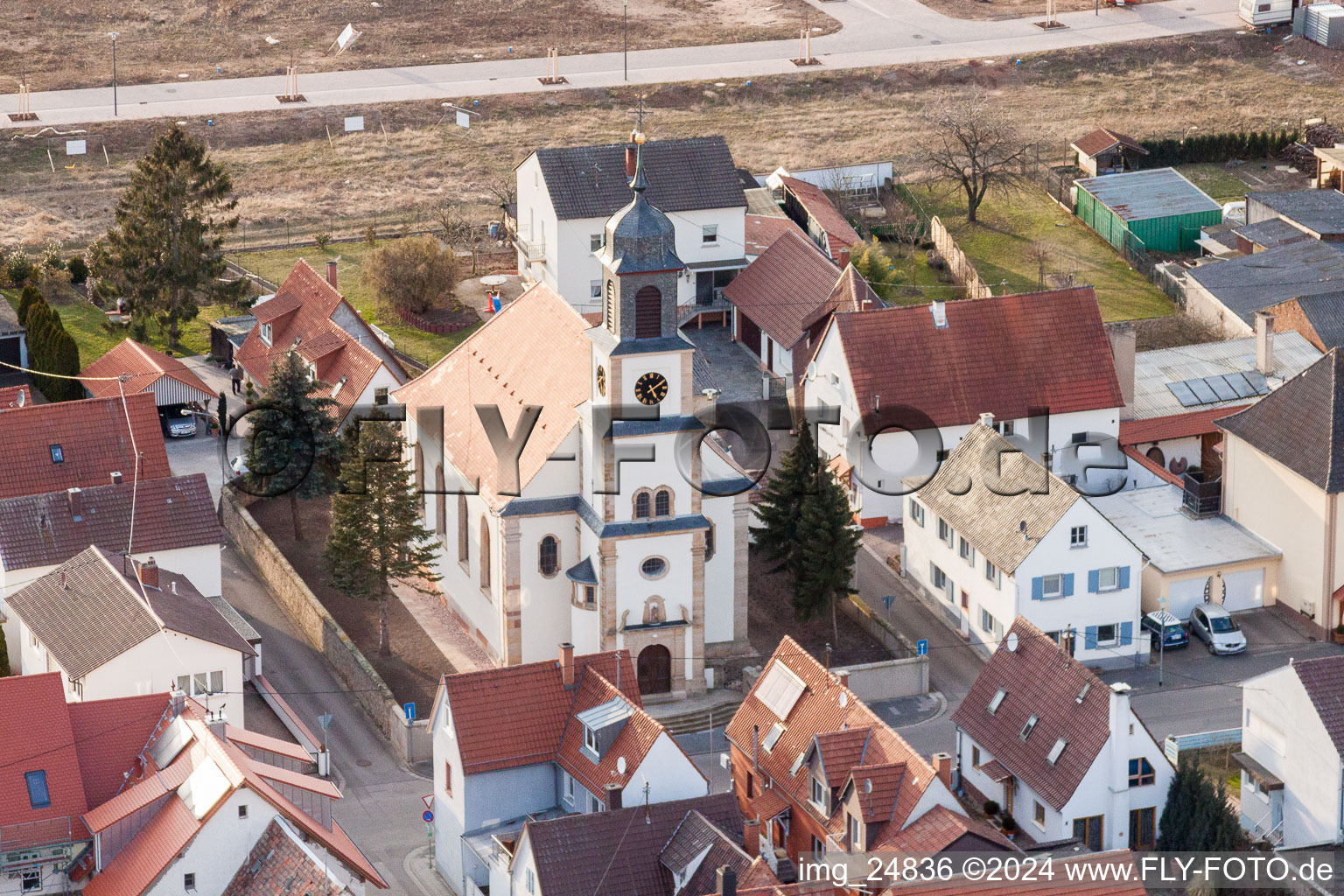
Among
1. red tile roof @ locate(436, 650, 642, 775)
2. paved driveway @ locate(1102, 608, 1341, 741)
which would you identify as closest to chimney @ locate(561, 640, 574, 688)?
red tile roof @ locate(436, 650, 642, 775)

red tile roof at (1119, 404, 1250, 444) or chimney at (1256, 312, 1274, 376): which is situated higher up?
chimney at (1256, 312, 1274, 376)

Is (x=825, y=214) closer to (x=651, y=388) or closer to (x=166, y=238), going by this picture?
(x=166, y=238)

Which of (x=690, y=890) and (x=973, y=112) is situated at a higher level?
(x=973, y=112)

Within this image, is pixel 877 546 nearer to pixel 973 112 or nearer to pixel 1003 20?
pixel 973 112

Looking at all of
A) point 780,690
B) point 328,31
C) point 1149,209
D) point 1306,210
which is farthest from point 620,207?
point 328,31

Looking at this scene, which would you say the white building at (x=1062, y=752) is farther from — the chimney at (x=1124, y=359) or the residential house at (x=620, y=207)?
the residential house at (x=620, y=207)

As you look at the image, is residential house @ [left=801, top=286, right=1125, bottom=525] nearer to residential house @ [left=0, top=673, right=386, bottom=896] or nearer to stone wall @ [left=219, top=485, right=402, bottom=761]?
stone wall @ [left=219, top=485, right=402, bottom=761]

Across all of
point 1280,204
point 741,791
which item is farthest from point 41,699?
point 1280,204
